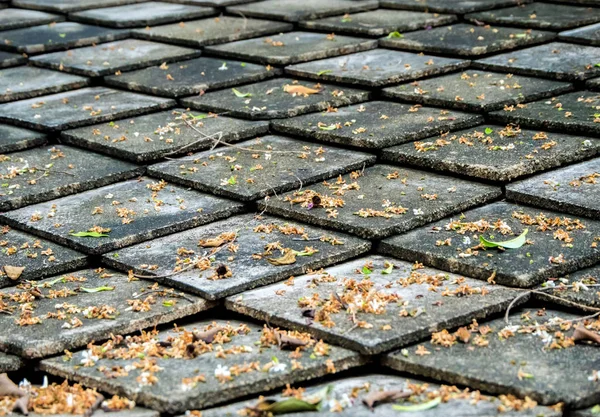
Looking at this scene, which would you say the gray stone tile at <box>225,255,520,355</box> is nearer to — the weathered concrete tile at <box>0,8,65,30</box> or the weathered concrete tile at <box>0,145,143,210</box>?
the weathered concrete tile at <box>0,145,143,210</box>

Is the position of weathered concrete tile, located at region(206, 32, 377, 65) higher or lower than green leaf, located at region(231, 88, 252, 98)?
higher

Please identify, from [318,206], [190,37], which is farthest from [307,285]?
[190,37]

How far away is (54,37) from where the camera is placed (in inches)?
203

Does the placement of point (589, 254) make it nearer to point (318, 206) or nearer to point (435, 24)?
point (318, 206)

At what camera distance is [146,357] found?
7.88 ft

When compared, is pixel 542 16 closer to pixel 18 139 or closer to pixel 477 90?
pixel 477 90

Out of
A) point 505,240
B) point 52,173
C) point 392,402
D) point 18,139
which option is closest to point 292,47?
point 18,139

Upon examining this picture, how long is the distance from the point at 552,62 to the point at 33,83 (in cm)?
207

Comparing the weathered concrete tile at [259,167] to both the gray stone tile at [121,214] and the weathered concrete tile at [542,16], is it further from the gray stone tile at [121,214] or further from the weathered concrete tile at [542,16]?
the weathered concrete tile at [542,16]

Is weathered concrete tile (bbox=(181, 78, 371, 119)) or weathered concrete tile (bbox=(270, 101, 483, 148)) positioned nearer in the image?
weathered concrete tile (bbox=(270, 101, 483, 148))

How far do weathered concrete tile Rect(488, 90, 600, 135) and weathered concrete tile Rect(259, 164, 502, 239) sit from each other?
0.49 metres

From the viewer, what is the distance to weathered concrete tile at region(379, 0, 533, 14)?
519 centimetres

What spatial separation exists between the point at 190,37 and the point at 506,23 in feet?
4.64

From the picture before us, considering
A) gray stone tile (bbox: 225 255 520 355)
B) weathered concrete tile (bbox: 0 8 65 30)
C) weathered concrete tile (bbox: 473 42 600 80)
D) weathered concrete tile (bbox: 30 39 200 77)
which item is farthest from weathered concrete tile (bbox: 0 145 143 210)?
weathered concrete tile (bbox: 0 8 65 30)
